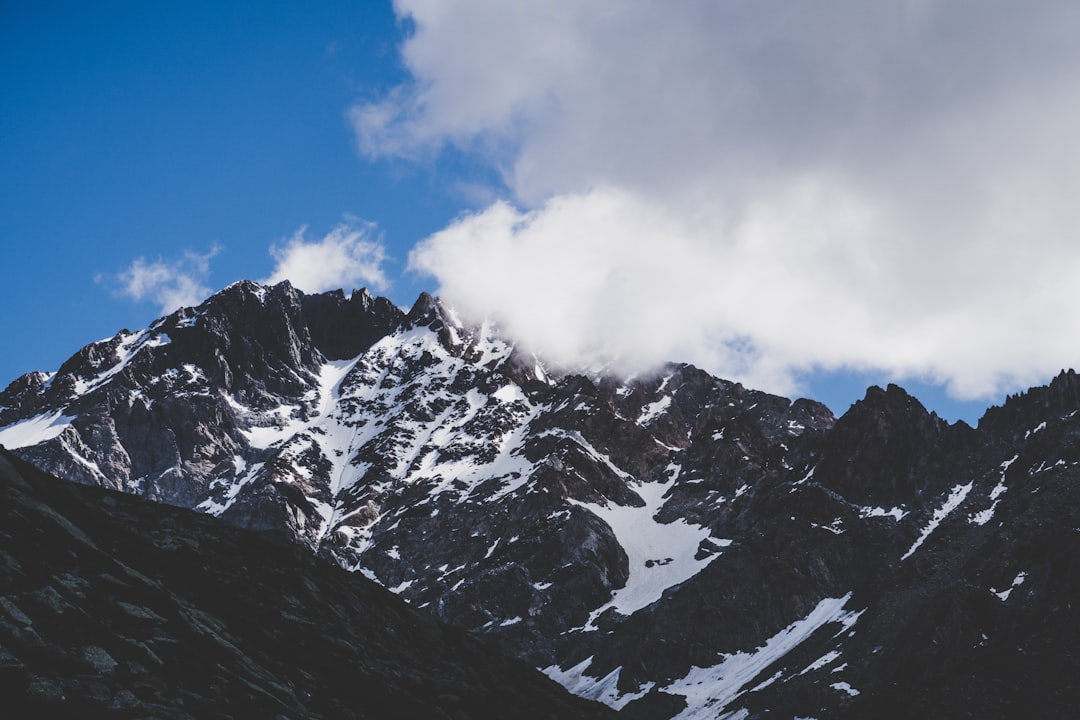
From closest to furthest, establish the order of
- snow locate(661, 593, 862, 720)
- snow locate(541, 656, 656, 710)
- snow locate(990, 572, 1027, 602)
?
snow locate(990, 572, 1027, 602) → snow locate(661, 593, 862, 720) → snow locate(541, 656, 656, 710)

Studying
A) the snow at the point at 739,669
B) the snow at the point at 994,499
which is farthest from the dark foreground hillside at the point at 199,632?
the snow at the point at 994,499

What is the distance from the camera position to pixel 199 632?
87.5 ft

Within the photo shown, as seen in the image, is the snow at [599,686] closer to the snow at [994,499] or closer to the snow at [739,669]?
the snow at [739,669]

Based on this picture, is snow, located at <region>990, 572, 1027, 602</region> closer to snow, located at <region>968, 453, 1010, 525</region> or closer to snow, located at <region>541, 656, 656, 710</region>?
snow, located at <region>968, 453, 1010, 525</region>

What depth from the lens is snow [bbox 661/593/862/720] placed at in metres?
168

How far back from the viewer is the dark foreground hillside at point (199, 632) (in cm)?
2155

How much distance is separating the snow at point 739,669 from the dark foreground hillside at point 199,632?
445ft

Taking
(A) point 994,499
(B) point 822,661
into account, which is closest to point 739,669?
(B) point 822,661

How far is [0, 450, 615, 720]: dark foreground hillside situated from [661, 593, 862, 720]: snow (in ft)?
445

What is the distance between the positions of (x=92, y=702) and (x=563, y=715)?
64.4ft

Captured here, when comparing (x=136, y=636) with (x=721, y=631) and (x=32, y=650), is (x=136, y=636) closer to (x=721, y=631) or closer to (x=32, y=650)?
(x=32, y=650)

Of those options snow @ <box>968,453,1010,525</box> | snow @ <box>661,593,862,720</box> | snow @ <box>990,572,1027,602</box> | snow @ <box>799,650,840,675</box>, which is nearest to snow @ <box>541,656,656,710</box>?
snow @ <box>661,593,862,720</box>

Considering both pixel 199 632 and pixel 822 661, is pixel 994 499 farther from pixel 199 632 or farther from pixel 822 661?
pixel 199 632

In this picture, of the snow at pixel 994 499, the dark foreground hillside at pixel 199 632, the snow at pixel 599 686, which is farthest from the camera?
the snow at pixel 994 499
